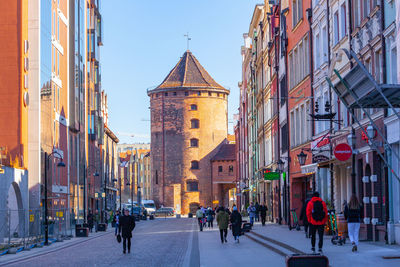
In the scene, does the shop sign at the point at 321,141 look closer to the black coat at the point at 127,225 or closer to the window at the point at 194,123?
the black coat at the point at 127,225

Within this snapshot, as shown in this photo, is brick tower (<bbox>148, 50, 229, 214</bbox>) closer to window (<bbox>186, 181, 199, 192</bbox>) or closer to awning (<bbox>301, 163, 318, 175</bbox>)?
window (<bbox>186, 181, 199, 192</bbox>)

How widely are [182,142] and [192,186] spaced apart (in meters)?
6.41


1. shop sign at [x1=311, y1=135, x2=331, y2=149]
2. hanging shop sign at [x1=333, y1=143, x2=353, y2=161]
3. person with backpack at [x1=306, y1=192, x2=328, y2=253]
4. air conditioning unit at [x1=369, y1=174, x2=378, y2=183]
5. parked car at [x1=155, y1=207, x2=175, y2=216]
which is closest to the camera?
person with backpack at [x1=306, y1=192, x2=328, y2=253]

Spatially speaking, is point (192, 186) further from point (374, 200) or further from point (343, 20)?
point (374, 200)

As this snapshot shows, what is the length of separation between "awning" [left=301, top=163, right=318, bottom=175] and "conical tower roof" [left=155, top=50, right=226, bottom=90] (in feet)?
231

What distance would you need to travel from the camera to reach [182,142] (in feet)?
352

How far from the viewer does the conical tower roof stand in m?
109

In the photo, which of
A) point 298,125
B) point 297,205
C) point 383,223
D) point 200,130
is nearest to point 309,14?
point 298,125

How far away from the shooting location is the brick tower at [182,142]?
352ft

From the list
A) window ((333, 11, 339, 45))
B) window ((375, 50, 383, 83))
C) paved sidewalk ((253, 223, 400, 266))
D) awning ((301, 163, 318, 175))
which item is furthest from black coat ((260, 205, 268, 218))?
window ((375, 50, 383, 83))

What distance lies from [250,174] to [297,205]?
35002mm

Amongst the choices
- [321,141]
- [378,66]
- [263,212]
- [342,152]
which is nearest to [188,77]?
[263,212]

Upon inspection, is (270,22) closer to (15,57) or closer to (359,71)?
(15,57)

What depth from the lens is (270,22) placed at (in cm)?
5400
